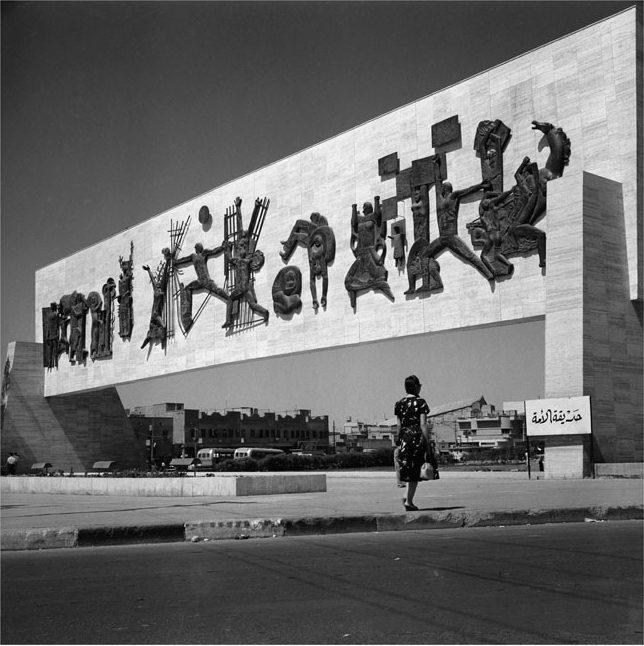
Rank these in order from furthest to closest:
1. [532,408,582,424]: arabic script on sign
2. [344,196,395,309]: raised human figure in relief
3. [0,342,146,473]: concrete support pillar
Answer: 1. [0,342,146,473]: concrete support pillar
2. [344,196,395,309]: raised human figure in relief
3. [532,408,582,424]: arabic script on sign

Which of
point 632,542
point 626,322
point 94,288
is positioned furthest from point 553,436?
point 94,288

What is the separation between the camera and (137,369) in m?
43.4

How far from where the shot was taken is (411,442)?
348 inches

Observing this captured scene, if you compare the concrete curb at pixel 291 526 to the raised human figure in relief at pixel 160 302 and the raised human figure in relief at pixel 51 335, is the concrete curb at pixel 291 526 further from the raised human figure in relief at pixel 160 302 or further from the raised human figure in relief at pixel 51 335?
the raised human figure in relief at pixel 51 335

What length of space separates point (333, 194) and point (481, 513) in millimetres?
24502

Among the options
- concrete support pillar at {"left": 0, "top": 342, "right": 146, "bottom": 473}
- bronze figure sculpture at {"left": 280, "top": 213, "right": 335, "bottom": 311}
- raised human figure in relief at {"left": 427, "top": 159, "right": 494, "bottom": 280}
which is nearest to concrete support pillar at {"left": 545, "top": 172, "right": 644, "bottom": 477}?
raised human figure in relief at {"left": 427, "top": 159, "right": 494, "bottom": 280}

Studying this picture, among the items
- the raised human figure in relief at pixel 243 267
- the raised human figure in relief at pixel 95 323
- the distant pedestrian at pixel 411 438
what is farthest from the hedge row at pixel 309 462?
the distant pedestrian at pixel 411 438

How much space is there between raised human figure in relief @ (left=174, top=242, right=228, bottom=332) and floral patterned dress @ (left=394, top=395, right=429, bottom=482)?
94.2 ft

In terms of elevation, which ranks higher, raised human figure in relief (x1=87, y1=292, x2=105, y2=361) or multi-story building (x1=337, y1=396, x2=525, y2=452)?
raised human figure in relief (x1=87, y1=292, x2=105, y2=361)

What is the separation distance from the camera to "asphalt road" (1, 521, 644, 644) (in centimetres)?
385

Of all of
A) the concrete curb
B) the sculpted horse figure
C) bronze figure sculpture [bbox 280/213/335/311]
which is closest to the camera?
the concrete curb

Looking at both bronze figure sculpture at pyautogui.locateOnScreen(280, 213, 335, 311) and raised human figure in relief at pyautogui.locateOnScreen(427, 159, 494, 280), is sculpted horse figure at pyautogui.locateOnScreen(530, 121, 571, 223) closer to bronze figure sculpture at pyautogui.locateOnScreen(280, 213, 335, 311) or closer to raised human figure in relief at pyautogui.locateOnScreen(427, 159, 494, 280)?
raised human figure in relief at pyautogui.locateOnScreen(427, 159, 494, 280)

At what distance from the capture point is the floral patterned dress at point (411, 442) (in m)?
8.80

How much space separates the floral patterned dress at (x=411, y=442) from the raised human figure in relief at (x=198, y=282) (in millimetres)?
28725
